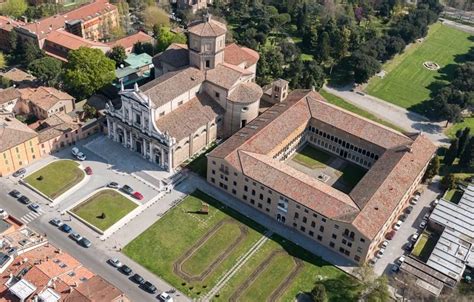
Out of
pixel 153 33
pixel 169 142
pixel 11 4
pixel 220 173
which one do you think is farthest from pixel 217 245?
pixel 11 4

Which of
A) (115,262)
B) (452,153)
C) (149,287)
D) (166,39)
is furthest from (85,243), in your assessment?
(452,153)

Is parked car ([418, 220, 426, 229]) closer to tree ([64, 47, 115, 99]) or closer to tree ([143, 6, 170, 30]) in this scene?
tree ([64, 47, 115, 99])

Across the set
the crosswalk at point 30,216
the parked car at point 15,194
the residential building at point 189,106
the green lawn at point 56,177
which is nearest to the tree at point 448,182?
the residential building at point 189,106

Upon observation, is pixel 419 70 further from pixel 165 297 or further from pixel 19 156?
pixel 19 156

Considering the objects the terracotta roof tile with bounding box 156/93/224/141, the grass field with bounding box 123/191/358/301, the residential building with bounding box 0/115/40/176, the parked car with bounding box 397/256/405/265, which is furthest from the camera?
the terracotta roof tile with bounding box 156/93/224/141

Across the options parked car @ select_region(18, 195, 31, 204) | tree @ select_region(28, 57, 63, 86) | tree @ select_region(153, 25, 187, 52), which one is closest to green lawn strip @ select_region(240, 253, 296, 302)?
parked car @ select_region(18, 195, 31, 204)

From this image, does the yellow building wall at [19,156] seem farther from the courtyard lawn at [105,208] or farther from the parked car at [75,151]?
the courtyard lawn at [105,208]

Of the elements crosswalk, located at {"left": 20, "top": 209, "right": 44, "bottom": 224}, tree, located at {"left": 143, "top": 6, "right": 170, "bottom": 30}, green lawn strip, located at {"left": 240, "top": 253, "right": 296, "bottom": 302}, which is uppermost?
tree, located at {"left": 143, "top": 6, "right": 170, "bottom": 30}

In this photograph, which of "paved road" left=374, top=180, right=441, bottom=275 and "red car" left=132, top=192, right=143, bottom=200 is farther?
"red car" left=132, top=192, right=143, bottom=200
